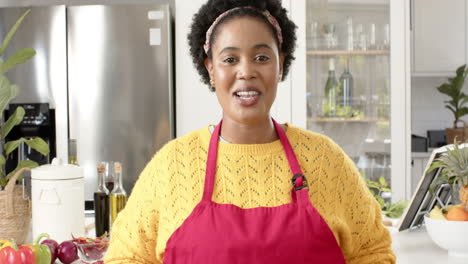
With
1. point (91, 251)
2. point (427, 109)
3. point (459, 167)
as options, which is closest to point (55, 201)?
point (91, 251)

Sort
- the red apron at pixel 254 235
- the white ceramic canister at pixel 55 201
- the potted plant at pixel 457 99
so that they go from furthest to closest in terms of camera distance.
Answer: the potted plant at pixel 457 99
the white ceramic canister at pixel 55 201
the red apron at pixel 254 235

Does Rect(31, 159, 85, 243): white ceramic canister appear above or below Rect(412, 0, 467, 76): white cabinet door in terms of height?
below

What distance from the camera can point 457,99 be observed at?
4496mm

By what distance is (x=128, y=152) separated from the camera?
3279mm

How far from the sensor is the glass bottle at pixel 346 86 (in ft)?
11.5

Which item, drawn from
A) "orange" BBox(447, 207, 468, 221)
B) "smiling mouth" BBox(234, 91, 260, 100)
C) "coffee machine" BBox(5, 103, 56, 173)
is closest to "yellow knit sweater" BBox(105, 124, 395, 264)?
"smiling mouth" BBox(234, 91, 260, 100)

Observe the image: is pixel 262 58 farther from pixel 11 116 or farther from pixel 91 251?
pixel 11 116

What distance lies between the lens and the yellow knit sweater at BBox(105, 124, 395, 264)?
106cm

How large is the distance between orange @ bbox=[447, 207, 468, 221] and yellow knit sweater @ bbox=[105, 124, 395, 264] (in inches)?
16.7

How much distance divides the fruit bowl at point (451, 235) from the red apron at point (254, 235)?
520mm

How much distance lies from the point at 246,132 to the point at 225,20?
0.71 feet

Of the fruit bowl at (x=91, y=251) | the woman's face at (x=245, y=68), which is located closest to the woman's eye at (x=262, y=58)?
the woman's face at (x=245, y=68)

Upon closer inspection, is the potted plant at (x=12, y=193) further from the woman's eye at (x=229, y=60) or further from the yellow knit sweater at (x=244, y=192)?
the woman's eye at (x=229, y=60)

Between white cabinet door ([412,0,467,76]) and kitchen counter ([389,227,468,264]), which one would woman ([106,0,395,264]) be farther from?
white cabinet door ([412,0,467,76])
